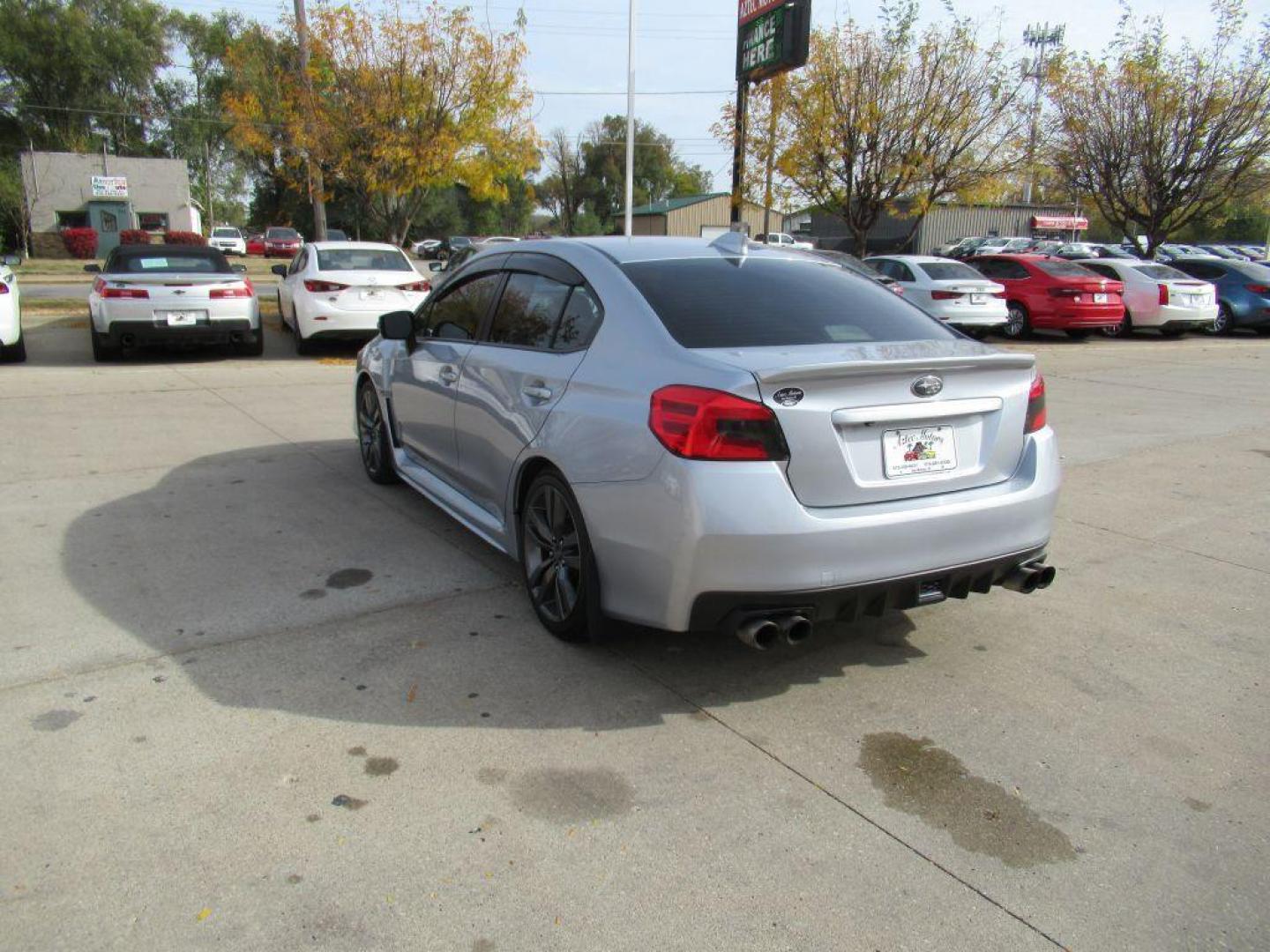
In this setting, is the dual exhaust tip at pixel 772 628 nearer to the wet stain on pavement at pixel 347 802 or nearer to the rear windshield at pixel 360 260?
the wet stain on pavement at pixel 347 802

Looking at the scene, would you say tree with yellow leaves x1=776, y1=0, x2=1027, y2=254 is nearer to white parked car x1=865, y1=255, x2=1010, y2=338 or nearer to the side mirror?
white parked car x1=865, y1=255, x2=1010, y2=338

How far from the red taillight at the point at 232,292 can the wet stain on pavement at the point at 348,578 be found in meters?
7.86

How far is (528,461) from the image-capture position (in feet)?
12.8

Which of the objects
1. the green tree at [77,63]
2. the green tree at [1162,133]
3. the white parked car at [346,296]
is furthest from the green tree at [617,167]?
the white parked car at [346,296]

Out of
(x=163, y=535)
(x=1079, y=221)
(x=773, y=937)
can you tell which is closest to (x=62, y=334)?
(x=163, y=535)

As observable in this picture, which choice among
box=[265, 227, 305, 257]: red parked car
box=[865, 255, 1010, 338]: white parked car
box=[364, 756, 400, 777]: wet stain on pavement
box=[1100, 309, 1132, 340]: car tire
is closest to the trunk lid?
box=[364, 756, 400, 777]: wet stain on pavement

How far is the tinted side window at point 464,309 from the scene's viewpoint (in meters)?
4.70

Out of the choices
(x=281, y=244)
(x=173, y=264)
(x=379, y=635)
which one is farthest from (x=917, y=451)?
(x=281, y=244)

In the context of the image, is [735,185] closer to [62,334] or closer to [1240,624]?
[62,334]

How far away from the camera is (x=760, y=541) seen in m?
3.02

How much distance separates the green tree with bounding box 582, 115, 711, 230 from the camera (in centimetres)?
8456

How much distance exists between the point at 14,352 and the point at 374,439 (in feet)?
25.1

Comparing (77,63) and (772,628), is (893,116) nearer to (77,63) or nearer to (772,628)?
(772,628)

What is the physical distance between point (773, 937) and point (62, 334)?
49.9 feet
